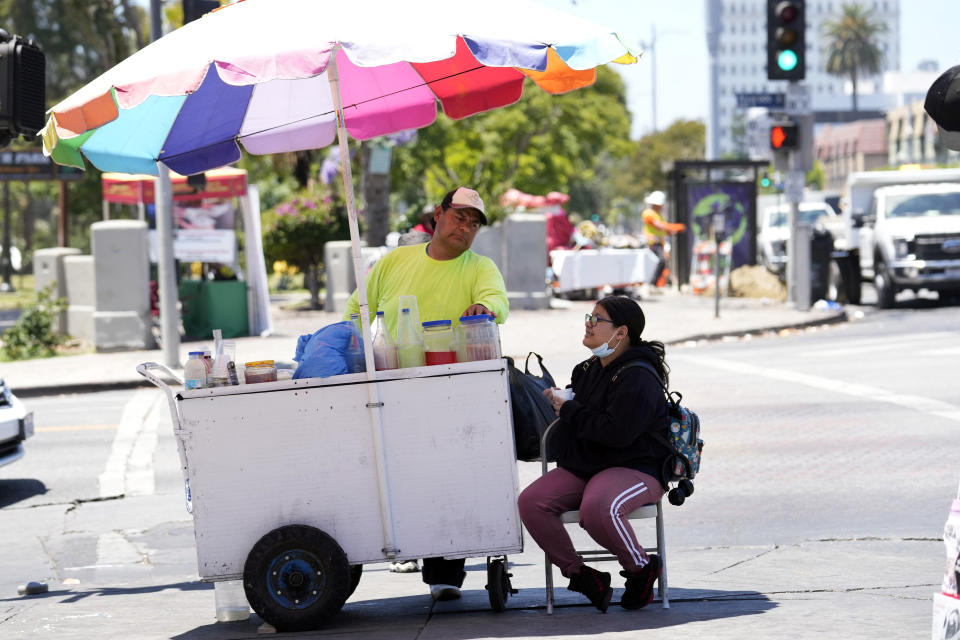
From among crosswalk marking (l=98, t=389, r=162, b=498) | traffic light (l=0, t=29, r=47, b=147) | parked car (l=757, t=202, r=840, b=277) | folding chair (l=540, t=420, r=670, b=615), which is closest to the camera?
folding chair (l=540, t=420, r=670, b=615)

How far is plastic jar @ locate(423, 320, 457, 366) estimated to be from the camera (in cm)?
590

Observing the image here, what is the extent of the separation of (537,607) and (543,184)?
45117 mm

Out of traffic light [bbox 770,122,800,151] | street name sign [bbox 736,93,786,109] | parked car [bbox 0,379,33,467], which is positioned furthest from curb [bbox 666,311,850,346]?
parked car [bbox 0,379,33,467]

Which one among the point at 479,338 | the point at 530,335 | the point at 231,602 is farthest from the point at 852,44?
the point at 231,602

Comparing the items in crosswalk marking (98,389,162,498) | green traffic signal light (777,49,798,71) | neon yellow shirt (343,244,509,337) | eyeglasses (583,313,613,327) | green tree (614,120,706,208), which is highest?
green tree (614,120,706,208)

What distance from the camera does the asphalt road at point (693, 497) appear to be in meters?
6.42

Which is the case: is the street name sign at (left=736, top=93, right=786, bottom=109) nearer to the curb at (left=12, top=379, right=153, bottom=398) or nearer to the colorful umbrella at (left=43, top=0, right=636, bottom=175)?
the curb at (left=12, top=379, right=153, bottom=398)

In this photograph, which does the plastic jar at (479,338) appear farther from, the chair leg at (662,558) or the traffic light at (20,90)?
the traffic light at (20,90)

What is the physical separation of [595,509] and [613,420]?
37 cm

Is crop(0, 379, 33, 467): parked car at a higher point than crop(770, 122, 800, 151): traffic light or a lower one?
lower

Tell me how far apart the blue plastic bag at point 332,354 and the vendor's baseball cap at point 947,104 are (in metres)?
2.79

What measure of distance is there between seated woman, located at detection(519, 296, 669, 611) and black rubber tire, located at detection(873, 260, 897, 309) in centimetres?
1945

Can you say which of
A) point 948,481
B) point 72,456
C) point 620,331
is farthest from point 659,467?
point 72,456

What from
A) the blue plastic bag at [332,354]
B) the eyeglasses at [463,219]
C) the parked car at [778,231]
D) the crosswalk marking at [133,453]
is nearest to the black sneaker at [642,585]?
the blue plastic bag at [332,354]
